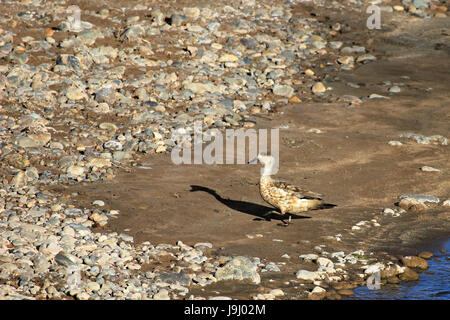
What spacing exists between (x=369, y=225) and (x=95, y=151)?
17.4 feet

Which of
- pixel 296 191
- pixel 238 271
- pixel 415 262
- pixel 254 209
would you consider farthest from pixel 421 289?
pixel 254 209

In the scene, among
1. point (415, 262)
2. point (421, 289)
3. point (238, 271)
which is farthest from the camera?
point (415, 262)

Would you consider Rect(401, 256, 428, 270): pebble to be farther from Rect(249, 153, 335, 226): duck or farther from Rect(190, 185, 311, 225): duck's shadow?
Rect(190, 185, 311, 225): duck's shadow

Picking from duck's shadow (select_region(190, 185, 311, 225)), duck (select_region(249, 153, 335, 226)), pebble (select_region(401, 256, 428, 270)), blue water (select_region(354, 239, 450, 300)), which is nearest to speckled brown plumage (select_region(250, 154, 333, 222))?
duck (select_region(249, 153, 335, 226))

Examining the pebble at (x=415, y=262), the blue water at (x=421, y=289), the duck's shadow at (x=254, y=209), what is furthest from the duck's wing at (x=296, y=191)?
the blue water at (x=421, y=289)

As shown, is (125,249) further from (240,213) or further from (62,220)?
(240,213)

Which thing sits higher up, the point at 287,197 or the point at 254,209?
the point at 287,197

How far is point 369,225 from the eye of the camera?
11.1m

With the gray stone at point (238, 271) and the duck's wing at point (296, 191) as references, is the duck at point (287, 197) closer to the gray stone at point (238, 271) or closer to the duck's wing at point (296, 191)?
the duck's wing at point (296, 191)

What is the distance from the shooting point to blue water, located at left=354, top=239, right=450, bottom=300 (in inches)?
360

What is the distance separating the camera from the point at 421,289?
30.9 ft

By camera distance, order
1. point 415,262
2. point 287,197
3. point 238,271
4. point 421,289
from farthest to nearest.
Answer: point 287,197 < point 415,262 < point 421,289 < point 238,271

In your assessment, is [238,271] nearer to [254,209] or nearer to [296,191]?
[296,191]

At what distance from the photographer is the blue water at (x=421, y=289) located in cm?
914
